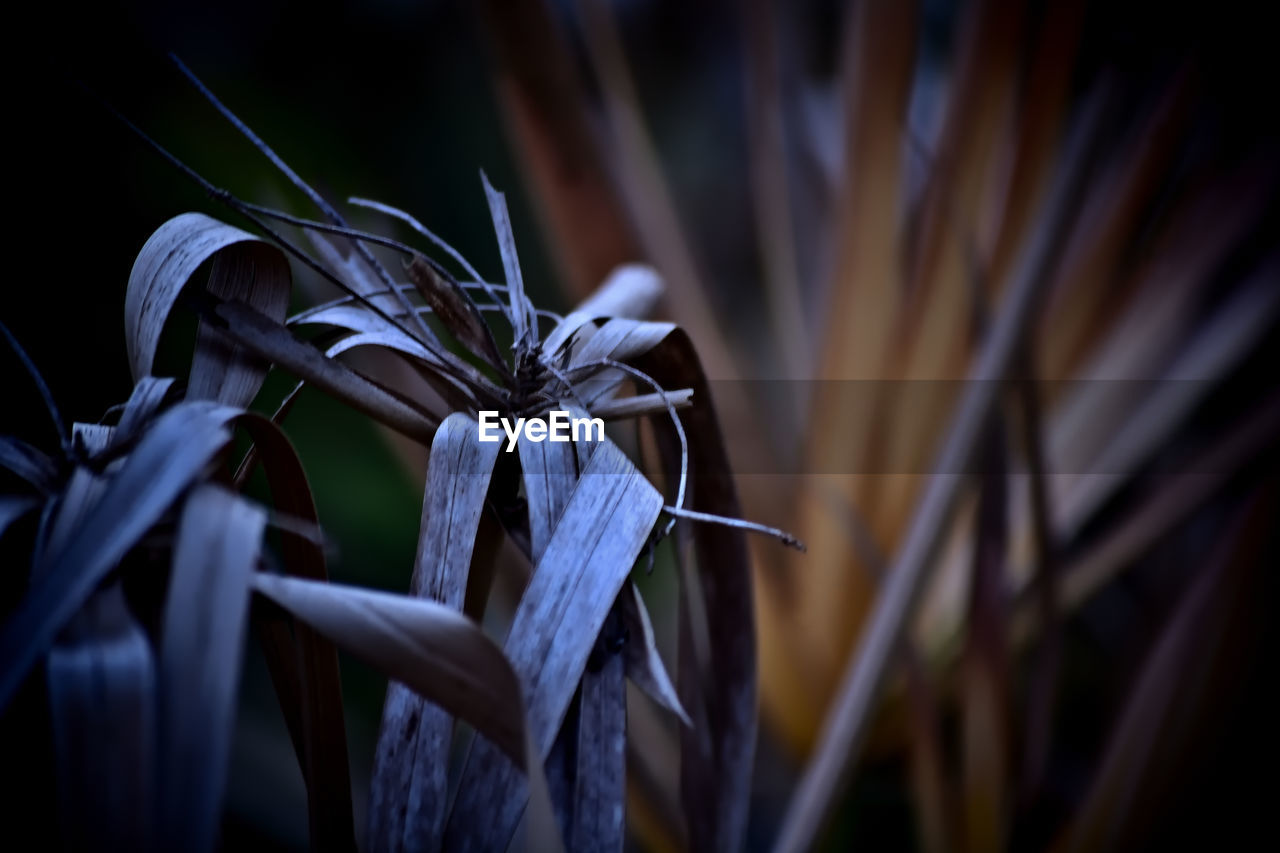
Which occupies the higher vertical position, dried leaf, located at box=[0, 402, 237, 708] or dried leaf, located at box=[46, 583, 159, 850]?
dried leaf, located at box=[0, 402, 237, 708]

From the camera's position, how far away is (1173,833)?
0.47m

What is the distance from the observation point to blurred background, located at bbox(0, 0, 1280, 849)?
0.46 metres

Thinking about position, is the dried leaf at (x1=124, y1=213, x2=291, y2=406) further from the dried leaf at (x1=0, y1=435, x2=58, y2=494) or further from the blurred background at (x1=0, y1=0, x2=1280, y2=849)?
the blurred background at (x1=0, y1=0, x2=1280, y2=849)

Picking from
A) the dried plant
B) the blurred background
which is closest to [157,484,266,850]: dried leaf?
the dried plant

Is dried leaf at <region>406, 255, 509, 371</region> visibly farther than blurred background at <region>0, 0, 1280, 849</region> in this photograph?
No

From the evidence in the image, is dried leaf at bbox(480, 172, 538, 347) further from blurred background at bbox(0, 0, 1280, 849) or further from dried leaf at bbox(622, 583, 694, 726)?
blurred background at bbox(0, 0, 1280, 849)

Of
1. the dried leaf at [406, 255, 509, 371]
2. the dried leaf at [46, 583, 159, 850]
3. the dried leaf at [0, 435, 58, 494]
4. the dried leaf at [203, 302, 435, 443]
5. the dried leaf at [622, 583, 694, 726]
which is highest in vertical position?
the dried leaf at [406, 255, 509, 371]

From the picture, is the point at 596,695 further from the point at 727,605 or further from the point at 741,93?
the point at 741,93

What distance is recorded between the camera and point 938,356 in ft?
2.01

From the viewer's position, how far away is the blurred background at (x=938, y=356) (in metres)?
0.46

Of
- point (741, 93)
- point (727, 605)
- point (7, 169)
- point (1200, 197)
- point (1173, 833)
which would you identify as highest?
point (741, 93)

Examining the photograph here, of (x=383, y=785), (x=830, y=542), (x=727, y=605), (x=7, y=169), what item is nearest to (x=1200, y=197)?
(x=830, y=542)

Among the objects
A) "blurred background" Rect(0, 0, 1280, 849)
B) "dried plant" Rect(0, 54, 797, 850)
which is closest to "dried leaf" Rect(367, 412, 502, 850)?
"dried plant" Rect(0, 54, 797, 850)

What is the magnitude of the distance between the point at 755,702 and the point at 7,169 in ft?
1.84
